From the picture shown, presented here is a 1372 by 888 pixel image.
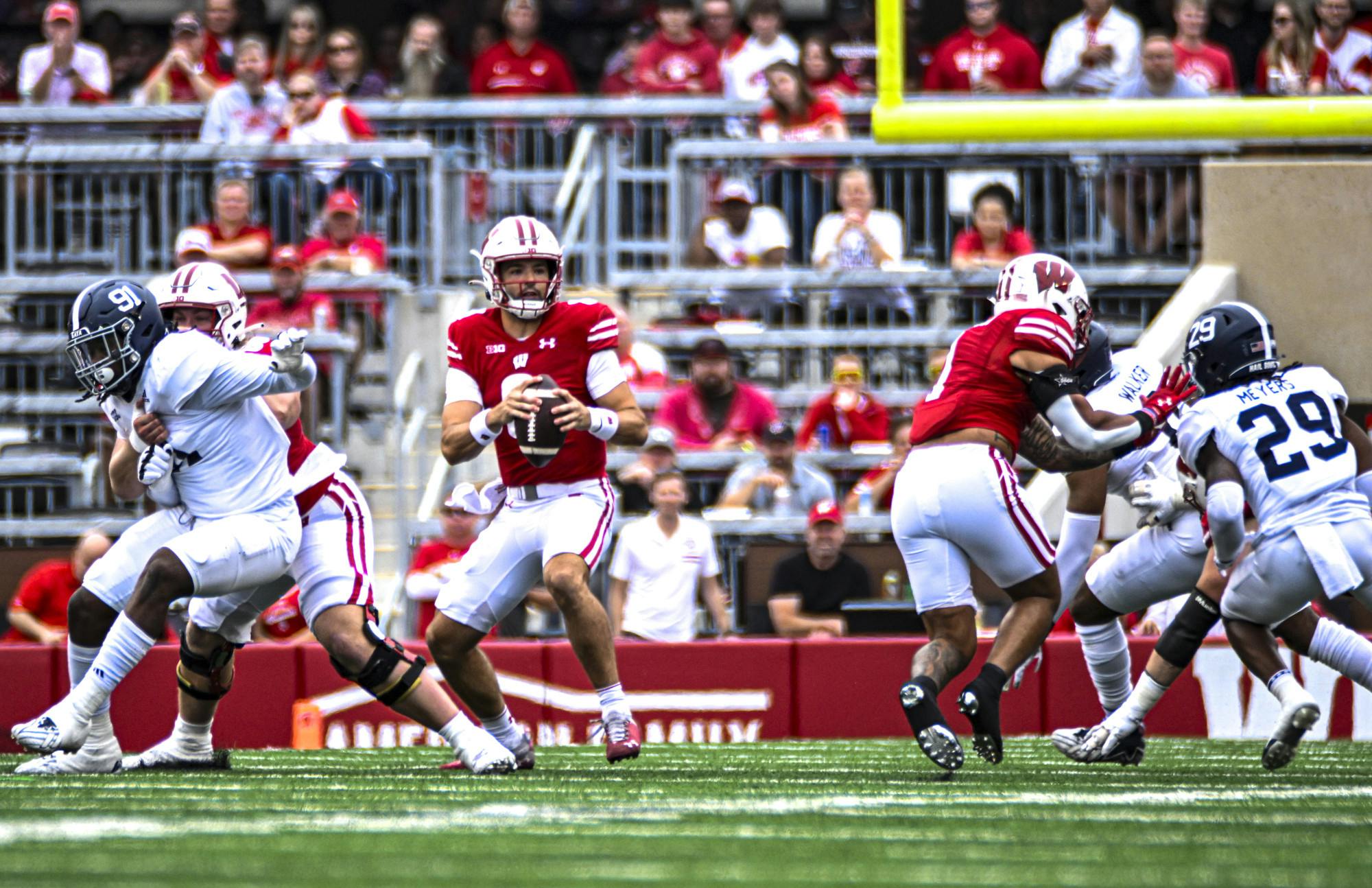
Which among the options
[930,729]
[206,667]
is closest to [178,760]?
[206,667]

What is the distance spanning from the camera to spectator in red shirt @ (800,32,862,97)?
14.0 m

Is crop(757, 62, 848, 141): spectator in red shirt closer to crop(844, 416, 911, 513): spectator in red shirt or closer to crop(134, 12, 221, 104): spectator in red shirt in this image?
crop(844, 416, 911, 513): spectator in red shirt

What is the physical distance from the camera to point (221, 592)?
22.4 feet

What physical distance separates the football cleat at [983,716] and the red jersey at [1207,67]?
25.4 feet

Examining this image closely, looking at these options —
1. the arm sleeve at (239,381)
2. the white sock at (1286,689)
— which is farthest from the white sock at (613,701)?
the white sock at (1286,689)

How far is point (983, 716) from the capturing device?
6.47 m

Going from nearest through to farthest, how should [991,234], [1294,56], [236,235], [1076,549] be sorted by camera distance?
[1076,549], [991,234], [236,235], [1294,56]

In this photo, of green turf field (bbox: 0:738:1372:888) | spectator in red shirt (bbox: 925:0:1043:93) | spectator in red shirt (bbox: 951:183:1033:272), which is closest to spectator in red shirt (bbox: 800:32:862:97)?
spectator in red shirt (bbox: 925:0:1043:93)

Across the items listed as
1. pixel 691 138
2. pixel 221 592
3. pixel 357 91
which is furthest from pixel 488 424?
pixel 357 91

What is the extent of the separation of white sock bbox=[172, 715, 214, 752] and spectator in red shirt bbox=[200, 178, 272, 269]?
5673mm

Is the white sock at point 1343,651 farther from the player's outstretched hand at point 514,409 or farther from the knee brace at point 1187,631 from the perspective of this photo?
the player's outstretched hand at point 514,409

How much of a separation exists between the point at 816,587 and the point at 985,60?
15.0 feet

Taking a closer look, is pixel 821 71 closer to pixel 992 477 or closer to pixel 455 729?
pixel 992 477

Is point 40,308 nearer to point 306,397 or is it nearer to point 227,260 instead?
point 227,260
